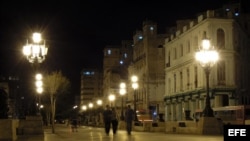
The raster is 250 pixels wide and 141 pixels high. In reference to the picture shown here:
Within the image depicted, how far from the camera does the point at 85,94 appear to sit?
200m

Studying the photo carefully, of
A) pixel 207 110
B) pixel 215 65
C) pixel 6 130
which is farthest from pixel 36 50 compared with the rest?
pixel 215 65

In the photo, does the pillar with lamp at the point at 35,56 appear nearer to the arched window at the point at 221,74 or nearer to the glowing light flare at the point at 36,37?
the glowing light flare at the point at 36,37

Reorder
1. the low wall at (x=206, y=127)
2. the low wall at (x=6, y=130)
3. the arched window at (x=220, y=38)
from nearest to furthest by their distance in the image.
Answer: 1. the low wall at (x=6, y=130)
2. the low wall at (x=206, y=127)
3. the arched window at (x=220, y=38)

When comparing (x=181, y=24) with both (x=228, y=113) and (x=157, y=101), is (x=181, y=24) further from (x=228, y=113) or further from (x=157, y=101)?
(x=228, y=113)

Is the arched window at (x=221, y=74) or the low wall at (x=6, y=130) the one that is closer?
the low wall at (x=6, y=130)

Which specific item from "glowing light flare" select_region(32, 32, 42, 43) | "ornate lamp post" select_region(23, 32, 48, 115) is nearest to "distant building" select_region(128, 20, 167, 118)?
"ornate lamp post" select_region(23, 32, 48, 115)

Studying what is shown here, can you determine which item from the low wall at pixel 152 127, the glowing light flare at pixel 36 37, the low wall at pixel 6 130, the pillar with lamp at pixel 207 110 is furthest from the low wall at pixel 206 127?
the low wall at pixel 6 130

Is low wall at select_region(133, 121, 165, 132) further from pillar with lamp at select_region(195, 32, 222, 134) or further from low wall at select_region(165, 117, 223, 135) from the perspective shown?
pillar with lamp at select_region(195, 32, 222, 134)

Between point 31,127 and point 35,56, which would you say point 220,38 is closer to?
point 35,56

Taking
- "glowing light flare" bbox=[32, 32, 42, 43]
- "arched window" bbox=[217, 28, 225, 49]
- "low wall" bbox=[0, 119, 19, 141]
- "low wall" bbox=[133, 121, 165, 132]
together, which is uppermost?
"arched window" bbox=[217, 28, 225, 49]

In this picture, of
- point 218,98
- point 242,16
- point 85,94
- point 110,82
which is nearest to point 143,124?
point 218,98

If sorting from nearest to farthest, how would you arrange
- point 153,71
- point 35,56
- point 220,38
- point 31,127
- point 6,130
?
point 6,130
point 35,56
point 31,127
point 220,38
point 153,71

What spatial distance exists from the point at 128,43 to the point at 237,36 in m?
82.3

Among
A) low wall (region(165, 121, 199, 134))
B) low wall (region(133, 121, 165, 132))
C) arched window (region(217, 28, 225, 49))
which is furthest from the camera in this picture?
arched window (region(217, 28, 225, 49))
